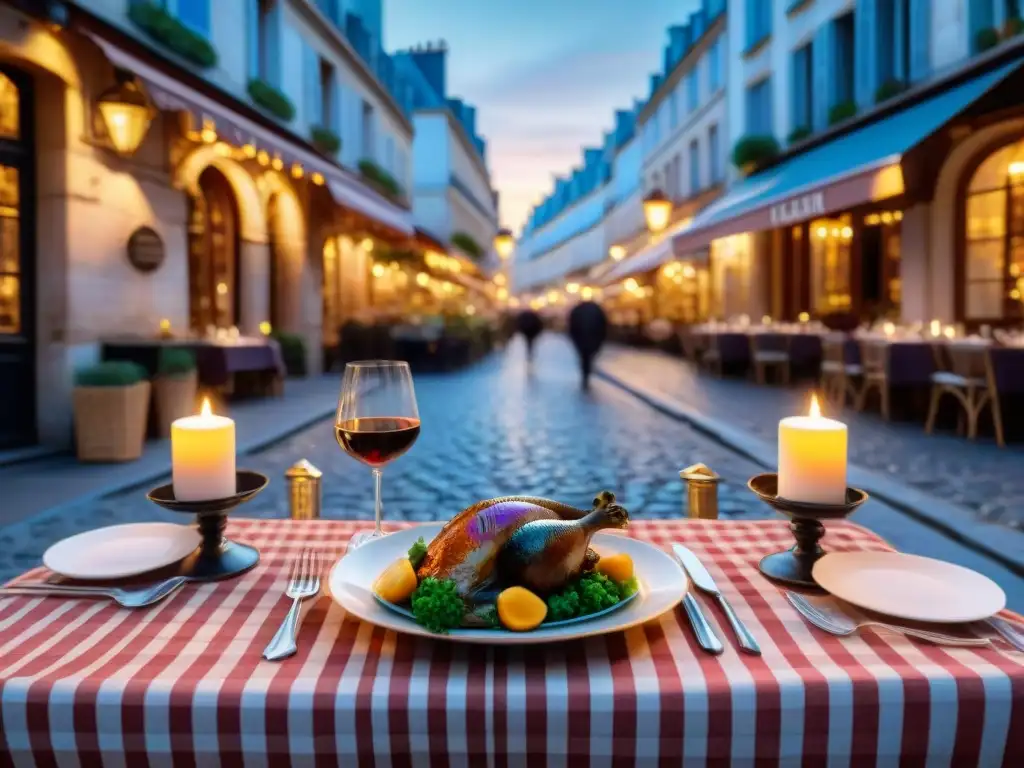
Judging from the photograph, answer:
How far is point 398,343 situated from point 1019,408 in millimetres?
12762

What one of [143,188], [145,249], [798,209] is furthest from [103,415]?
[798,209]

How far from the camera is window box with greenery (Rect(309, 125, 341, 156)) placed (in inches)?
655

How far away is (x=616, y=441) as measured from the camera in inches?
335

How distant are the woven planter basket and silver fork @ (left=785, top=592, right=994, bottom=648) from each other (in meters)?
6.73

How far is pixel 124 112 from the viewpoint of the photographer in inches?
301

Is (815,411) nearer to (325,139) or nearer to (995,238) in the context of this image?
(995,238)

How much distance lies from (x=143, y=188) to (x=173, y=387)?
7.95ft

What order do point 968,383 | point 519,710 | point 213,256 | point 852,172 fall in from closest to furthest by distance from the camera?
point 519,710 < point 968,383 < point 852,172 < point 213,256

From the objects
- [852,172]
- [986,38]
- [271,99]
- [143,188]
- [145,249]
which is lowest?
[145,249]

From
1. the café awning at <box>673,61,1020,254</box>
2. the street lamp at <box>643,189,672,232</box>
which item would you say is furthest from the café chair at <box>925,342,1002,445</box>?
the street lamp at <box>643,189,672,232</box>

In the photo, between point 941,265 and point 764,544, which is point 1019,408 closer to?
point 941,265

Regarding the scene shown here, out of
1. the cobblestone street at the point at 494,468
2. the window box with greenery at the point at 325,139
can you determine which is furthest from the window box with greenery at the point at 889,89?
the window box with greenery at the point at 325,139

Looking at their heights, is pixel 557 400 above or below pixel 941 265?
below

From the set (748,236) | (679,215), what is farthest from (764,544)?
(679,215)
